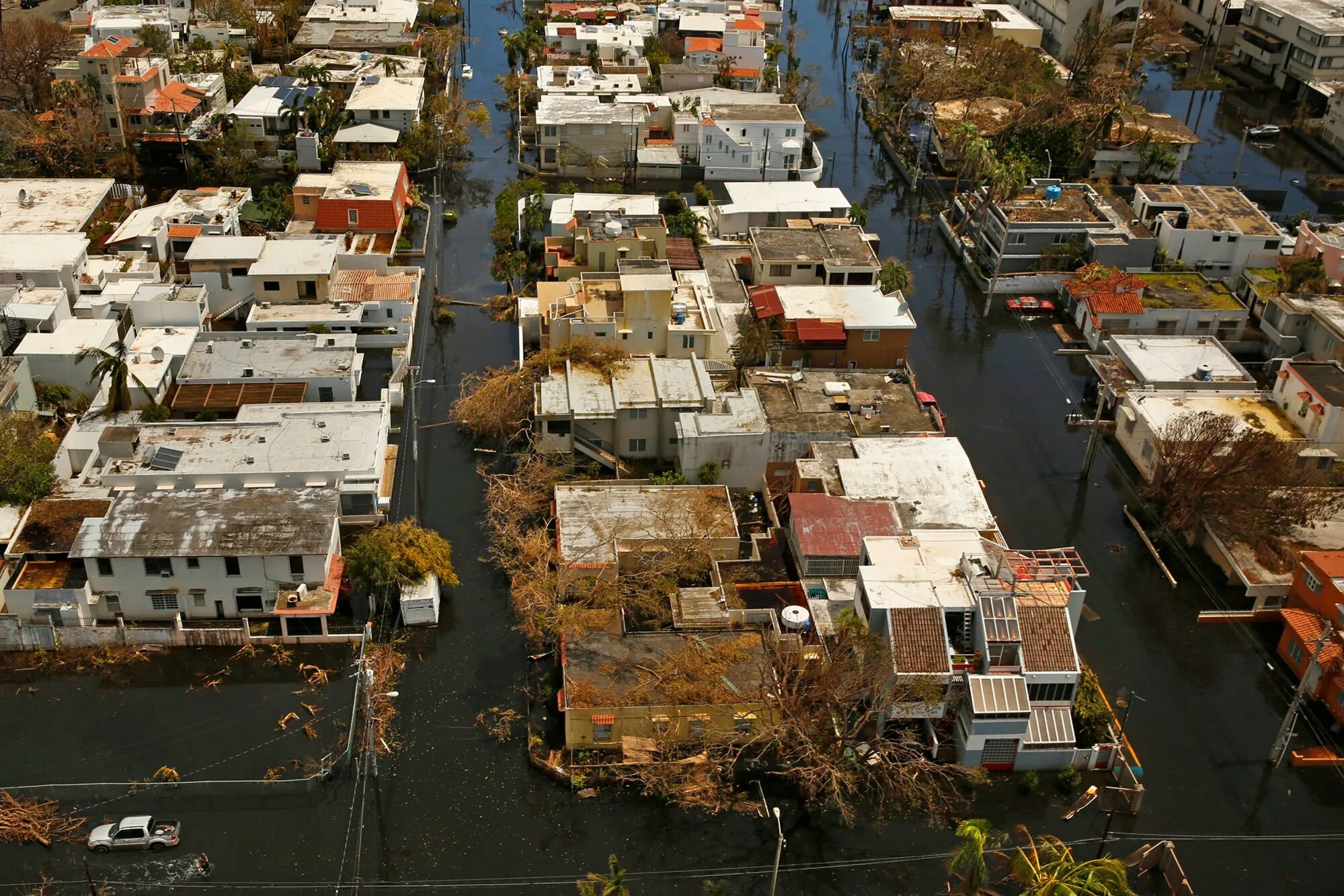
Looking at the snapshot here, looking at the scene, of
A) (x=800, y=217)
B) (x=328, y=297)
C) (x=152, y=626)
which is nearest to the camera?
(x=152, y=626)

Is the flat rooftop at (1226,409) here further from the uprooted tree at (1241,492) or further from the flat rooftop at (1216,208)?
the flat rooftop at (1216,208)

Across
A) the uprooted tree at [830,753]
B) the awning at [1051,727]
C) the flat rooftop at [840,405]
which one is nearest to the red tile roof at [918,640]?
the uprooted tree at [830,753]

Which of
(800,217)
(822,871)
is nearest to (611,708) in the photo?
(822,871)

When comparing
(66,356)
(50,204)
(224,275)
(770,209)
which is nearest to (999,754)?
(66,356)

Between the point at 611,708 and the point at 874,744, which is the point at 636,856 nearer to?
the point at 611,708

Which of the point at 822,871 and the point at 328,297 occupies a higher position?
the point at 328,297

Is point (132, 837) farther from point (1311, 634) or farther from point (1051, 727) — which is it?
point (1311, 634)
